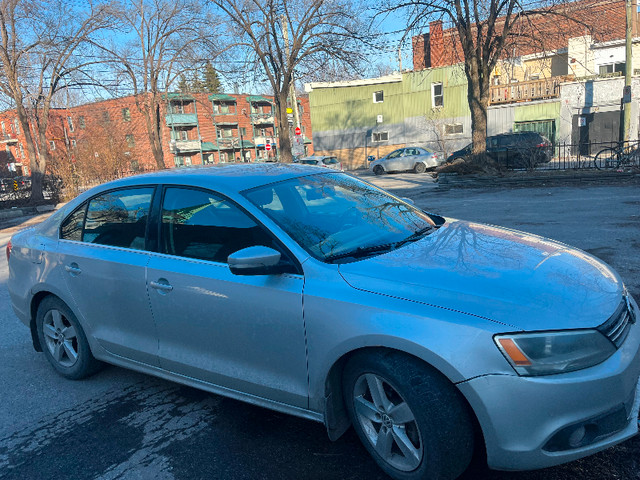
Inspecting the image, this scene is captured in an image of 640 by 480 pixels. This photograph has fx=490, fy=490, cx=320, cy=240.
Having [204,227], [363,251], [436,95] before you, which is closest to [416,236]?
[363,251]

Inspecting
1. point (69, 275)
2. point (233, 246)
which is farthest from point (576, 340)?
point (69, 275)

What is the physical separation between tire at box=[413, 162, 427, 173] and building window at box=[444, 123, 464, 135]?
342 inches

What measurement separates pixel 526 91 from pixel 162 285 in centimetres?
3271

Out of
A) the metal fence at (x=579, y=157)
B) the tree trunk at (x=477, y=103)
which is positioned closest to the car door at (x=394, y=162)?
the metal fence at (x=579, y=157)

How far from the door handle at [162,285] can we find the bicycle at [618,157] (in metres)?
Answer: 15.6

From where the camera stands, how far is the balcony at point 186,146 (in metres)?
55.6

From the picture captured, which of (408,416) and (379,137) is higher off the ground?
(379,137)

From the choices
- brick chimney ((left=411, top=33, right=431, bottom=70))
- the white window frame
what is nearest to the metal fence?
the white window frame

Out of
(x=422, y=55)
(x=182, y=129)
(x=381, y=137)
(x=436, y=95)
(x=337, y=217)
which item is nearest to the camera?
(x=337, y=217)

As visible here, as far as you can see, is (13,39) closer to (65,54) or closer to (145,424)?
(65,54)

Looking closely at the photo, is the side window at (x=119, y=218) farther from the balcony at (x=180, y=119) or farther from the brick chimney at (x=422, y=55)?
the balcony at (x=180, y=119)

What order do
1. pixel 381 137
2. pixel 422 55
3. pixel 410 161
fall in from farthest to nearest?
pixel 422 55 → pixel 381 137 → pixel 410 161

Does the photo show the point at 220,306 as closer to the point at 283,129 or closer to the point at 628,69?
the point at 283,129

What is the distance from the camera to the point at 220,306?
2.90 m
